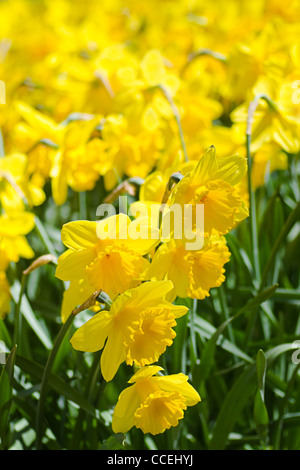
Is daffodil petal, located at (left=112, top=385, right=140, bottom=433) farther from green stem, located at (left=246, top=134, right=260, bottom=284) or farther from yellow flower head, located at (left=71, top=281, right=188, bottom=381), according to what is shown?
green stem, located at (left=246, top=134, right=260, bottom=284)

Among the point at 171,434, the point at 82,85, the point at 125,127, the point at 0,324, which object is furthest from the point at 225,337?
the point at 82,85

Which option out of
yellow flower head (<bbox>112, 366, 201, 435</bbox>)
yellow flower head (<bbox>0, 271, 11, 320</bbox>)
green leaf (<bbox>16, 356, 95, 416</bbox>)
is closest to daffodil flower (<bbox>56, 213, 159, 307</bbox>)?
yellow flower head (<bbox>112, 366, 201, 435</bbox>)

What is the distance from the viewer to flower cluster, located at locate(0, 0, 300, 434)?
103 cm

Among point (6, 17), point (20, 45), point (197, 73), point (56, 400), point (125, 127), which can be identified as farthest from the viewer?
point (6, 17)

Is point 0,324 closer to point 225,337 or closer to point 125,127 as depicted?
point 225,337

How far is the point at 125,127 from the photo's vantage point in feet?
5.72

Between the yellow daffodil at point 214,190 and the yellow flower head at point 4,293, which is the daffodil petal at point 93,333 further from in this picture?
the yellow flower head at point 4,293

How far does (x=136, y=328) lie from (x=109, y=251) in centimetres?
15

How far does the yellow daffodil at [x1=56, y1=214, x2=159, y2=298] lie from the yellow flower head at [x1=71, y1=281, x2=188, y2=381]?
4 centimetres

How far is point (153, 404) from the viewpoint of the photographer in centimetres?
107

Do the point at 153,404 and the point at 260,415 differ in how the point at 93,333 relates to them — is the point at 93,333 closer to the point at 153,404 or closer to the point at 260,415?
the point at 153,404

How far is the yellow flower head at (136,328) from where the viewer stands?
3.26 feet

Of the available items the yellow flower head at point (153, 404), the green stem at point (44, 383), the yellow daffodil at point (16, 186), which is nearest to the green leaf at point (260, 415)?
the yellow flower head at point (153, 404)
